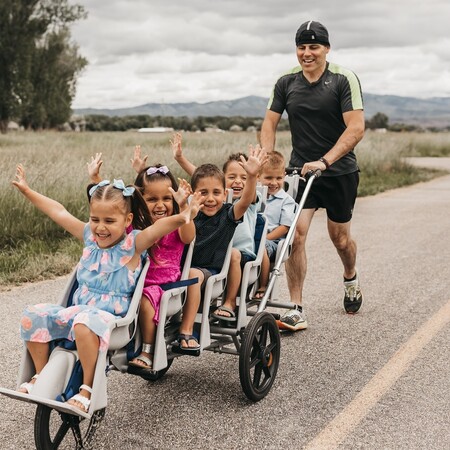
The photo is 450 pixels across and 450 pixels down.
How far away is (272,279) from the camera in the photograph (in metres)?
5.08

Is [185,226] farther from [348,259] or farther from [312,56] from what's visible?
[348,259]

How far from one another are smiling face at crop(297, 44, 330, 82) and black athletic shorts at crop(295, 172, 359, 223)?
3.01ft

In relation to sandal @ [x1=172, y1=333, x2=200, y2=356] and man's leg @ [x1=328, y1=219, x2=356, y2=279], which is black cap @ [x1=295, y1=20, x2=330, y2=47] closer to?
man's leg @ [x1=328, y1=219, x2=356, y2=279]

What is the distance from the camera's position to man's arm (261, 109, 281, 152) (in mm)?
6270

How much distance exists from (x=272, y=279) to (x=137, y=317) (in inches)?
57.2

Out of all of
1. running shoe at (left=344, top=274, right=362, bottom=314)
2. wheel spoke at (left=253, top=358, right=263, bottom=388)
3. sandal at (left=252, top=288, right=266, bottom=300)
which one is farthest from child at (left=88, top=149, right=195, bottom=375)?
running shoe at (left=344, top=274, right=362, bottom=314)

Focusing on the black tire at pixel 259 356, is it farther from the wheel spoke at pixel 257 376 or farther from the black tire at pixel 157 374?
the black tire at pixel 157 374

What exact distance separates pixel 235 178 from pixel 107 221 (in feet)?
5.38

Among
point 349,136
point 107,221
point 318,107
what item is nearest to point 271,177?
point 349,136

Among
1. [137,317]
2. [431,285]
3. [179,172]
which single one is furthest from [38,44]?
[137,317]

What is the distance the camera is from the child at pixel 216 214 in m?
4.52

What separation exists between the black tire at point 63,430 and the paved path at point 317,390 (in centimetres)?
13

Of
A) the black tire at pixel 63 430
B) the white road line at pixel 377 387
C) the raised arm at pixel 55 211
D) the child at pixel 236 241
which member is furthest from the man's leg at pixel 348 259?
the black tire at pixel 63 430

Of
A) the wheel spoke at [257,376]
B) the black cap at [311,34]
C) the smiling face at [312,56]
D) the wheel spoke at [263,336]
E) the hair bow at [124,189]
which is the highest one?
the black cap at [311,34]
